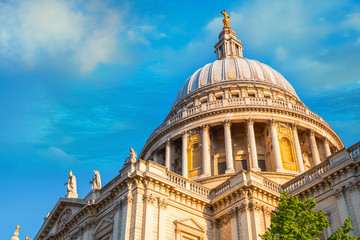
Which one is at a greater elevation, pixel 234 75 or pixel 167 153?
pixel 234 75

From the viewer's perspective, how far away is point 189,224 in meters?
27.2

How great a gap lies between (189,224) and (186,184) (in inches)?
115

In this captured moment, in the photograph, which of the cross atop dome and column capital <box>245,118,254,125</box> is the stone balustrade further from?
the cross atop dome

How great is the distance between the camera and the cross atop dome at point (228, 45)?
191 ft

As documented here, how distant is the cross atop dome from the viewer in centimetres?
5809

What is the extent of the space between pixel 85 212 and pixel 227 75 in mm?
26541

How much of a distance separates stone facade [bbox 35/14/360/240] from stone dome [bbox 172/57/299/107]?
135 mm

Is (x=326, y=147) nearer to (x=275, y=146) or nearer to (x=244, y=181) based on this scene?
(x=275, y=146)

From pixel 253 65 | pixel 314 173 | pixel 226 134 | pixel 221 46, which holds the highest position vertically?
pixel 221 46

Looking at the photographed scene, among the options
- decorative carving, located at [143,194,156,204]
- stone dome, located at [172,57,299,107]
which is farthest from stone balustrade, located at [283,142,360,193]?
stone dome, located at [172,57,299,107]

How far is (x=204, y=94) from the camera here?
48.8 metres

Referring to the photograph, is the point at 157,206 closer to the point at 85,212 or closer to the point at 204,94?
the point at 85,212

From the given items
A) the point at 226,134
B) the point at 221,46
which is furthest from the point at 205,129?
the point at 221,46

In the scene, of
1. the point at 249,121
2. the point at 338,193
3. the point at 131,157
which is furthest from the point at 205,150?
the point at 338,193
